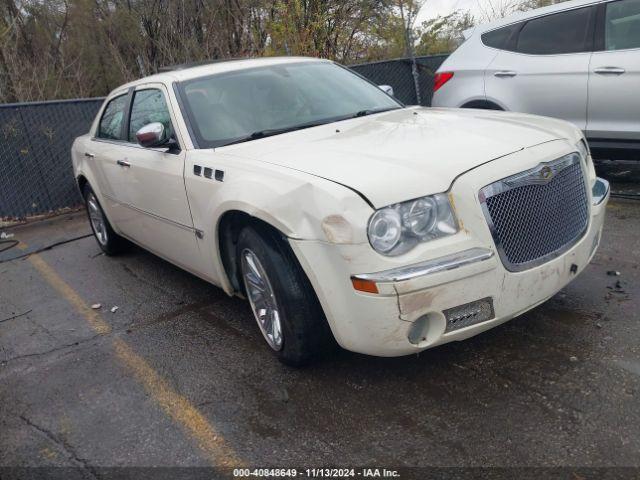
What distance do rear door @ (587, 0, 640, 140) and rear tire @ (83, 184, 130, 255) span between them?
4.56 meters

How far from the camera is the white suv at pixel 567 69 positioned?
17.8ft

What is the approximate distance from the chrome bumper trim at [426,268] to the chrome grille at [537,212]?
0.17 meters

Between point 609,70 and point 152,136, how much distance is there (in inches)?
159

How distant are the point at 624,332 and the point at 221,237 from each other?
7.52 feet

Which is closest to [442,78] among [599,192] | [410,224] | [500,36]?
[500,36]

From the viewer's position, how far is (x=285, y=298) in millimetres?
3027

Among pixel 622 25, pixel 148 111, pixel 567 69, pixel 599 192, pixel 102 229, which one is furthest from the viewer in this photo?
pixel 102 229

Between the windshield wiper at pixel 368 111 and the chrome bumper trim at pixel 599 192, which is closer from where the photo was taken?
the chrome bumper trim at pixel 599 192

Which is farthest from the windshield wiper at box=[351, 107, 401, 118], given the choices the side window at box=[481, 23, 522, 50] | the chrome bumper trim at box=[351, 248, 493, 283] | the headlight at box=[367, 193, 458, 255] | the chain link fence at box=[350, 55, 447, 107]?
the chain link fence at box=[350, 55, 447, 107]

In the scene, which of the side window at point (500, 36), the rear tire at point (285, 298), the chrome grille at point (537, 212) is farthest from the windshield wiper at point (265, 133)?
the side window at point (500, 36)

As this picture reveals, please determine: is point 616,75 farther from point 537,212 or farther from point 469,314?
point 469,314

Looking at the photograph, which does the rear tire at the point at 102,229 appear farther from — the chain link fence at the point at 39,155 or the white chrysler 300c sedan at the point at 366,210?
the chain link fence at the point at 39,155

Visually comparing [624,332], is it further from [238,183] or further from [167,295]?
[167,295]

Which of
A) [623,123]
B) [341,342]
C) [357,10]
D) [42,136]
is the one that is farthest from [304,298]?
[357,10]
